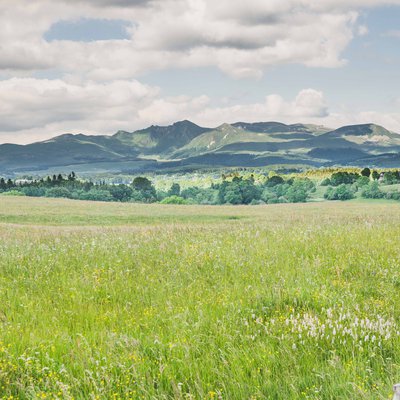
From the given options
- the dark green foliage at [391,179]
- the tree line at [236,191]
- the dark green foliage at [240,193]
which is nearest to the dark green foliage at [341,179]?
the tree line at [236,191]

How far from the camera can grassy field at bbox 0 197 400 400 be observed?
169 inches

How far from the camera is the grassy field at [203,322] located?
4.29 meters

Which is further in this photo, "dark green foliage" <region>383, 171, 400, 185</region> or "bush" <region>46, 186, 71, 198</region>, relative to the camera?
"bush" <region>46, 186, 71, 198</region>

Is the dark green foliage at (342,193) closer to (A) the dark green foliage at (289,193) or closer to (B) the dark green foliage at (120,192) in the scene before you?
(A) the dark green foliage at (289,193)

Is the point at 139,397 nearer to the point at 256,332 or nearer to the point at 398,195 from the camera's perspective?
the point at 256,332

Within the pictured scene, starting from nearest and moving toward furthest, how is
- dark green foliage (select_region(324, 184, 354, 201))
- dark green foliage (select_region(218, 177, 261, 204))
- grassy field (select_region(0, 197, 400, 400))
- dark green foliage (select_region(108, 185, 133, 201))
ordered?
grassy field (select_region(0, 197, 400, 400)) < dark green foliage (select_region(324, 184, 354, 201)) < dark green foliage (select_region(218, 177, 261, 204)) < dark green foliage (select_region(108, 185, 133, 201))

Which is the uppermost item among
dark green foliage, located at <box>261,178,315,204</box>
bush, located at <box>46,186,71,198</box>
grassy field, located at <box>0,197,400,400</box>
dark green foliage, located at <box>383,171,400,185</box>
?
grassy field, located at <box>0,197,400,400</box>

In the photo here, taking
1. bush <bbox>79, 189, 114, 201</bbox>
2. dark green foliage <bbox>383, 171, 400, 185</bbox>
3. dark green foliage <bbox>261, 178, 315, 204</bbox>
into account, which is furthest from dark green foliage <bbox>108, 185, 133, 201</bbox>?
dark green foliage <bbox>383, 171, 400, 185</bbox>

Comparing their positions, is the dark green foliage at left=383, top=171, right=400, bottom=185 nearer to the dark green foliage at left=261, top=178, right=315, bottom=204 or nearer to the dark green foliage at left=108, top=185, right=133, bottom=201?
the dark green foliage at left=261, top=178, right=315, bottom=204

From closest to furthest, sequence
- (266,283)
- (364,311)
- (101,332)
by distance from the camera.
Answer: (101,332) → (364,311) → (266,283)

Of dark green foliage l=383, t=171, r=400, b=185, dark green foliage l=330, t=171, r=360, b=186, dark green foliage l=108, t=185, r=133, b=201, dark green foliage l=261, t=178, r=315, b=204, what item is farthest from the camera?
dark green foliage l=330, t=171, r=360, b=186

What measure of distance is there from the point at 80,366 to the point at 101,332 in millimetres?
772

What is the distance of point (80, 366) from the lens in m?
4.73

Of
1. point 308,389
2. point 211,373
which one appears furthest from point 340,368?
point 211,373
